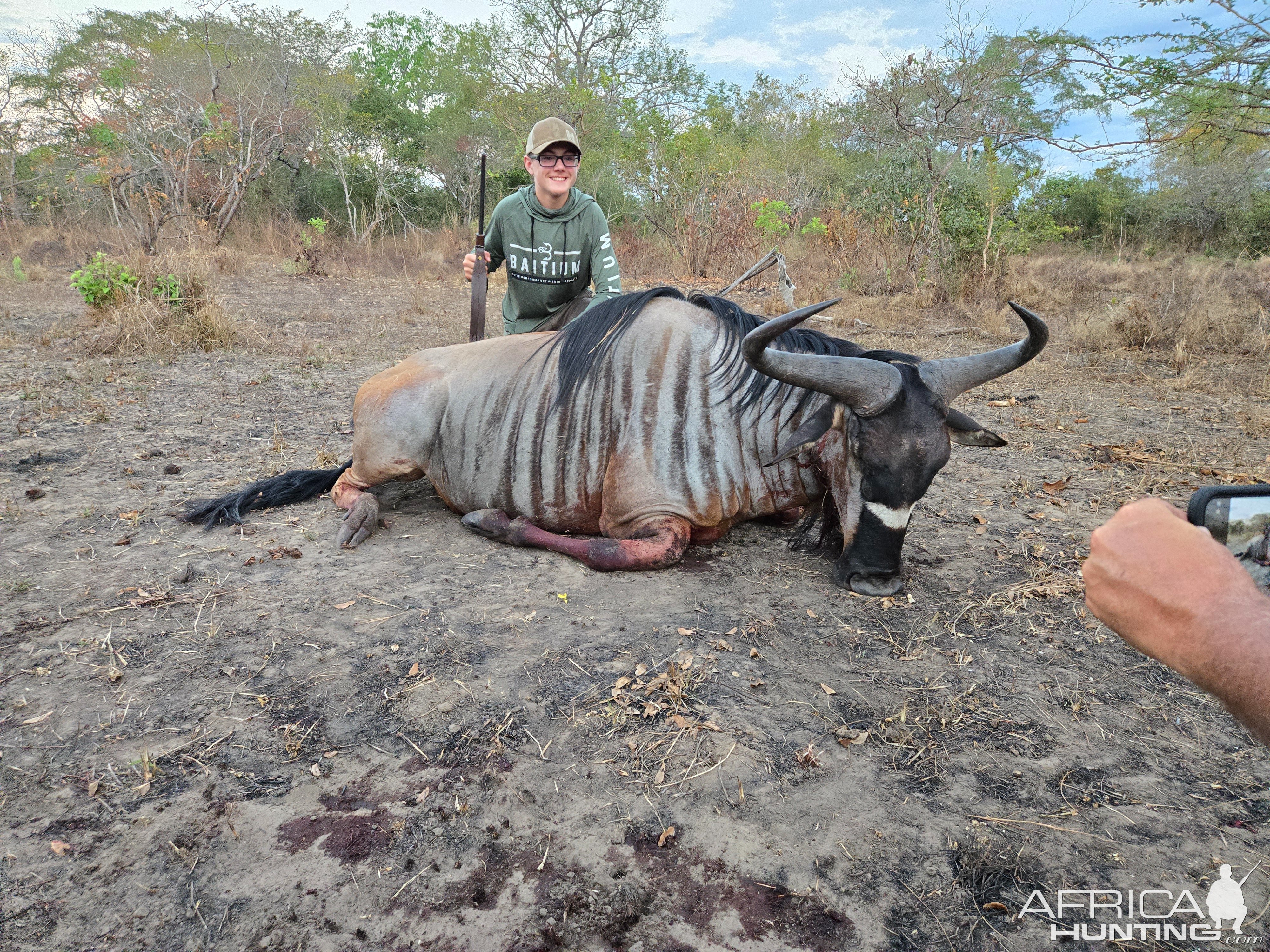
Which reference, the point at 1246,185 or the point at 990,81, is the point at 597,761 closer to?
the point at 990,81

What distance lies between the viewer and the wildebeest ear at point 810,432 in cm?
318

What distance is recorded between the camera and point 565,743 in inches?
88.6

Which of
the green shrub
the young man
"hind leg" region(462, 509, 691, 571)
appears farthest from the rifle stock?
the green shrub

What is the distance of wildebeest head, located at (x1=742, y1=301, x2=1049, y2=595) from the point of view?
3039 mm

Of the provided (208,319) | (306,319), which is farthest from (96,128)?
(208,319)

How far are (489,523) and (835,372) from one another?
1906mm

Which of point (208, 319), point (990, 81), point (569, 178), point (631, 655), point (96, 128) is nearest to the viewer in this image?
point (631, 655)

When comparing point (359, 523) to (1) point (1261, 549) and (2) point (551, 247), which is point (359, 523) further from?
(1) point (1261, 549)

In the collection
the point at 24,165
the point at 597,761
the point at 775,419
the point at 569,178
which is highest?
the point at 24,165

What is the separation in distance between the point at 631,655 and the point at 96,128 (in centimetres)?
1689

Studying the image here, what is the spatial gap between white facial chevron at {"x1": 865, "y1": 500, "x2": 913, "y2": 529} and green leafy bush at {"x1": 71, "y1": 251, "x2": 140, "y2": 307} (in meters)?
7.79

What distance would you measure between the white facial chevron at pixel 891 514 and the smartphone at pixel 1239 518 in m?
1.89

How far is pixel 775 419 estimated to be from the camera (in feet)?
11.6

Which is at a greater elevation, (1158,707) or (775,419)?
(775,419)
